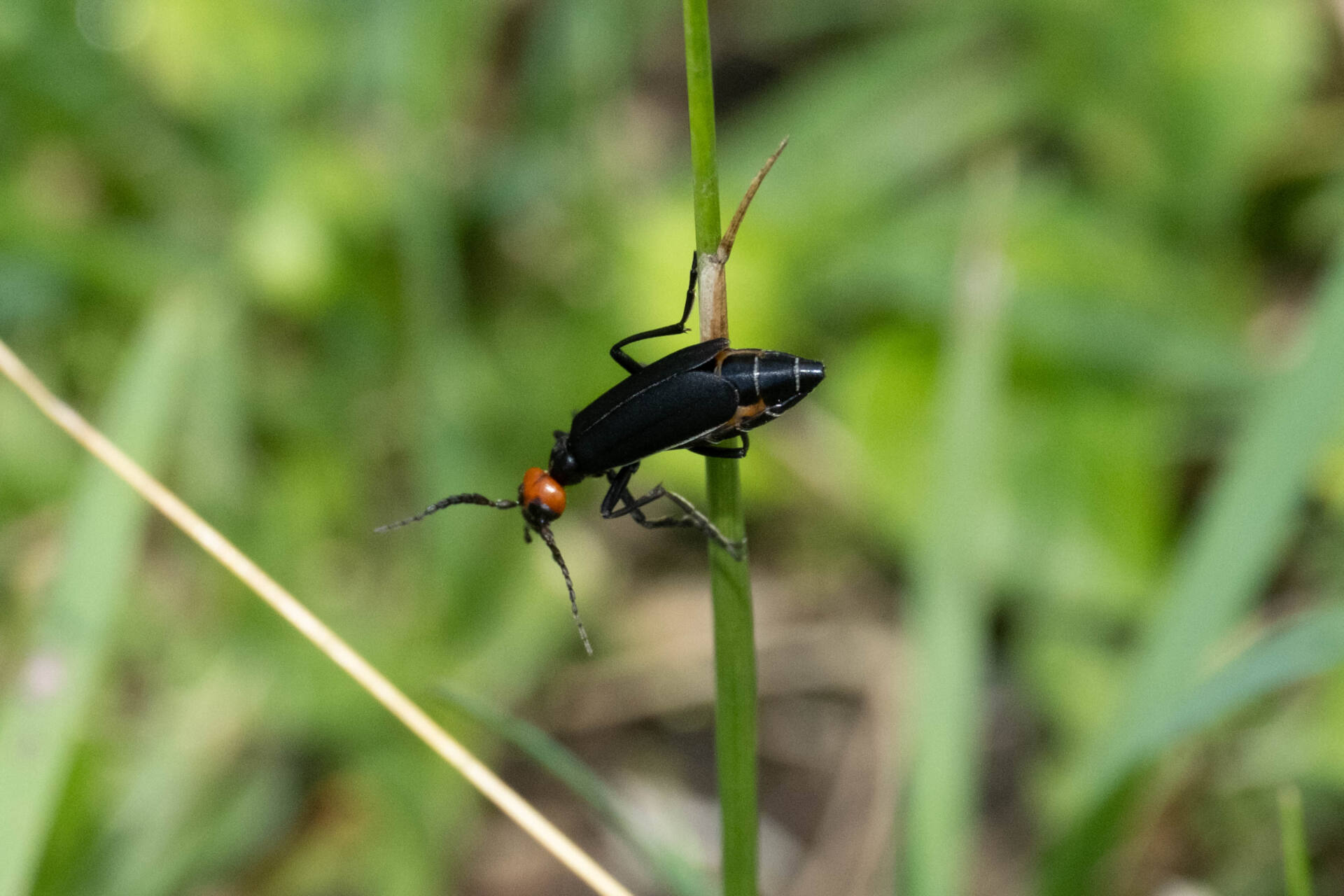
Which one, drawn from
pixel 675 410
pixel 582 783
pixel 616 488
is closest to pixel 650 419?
pixel 675 410

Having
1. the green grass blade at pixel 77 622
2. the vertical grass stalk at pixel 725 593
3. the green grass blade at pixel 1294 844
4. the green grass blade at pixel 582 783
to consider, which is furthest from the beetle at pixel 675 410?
the green grass blade at pixel 1294 844

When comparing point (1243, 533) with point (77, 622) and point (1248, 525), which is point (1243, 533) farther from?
point (77, 622)

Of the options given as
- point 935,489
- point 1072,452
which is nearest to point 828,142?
point 1072,452

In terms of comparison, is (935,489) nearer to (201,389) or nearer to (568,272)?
(568,272)

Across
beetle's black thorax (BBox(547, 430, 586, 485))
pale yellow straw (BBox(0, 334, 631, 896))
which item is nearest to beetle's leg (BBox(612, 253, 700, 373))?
beetle's black thorax (BBox(547, 430, 586, 485))

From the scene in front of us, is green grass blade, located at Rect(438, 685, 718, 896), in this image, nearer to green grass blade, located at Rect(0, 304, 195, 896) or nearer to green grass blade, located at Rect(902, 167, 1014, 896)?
green grass blade, located at Rect(902, 167, 1014, 896)

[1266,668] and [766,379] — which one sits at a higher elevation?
[766,379]

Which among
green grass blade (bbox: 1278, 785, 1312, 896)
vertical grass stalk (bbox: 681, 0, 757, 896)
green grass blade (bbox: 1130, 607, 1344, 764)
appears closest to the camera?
vertical grass stalk (bbox: 681, 0, 757, 896)
